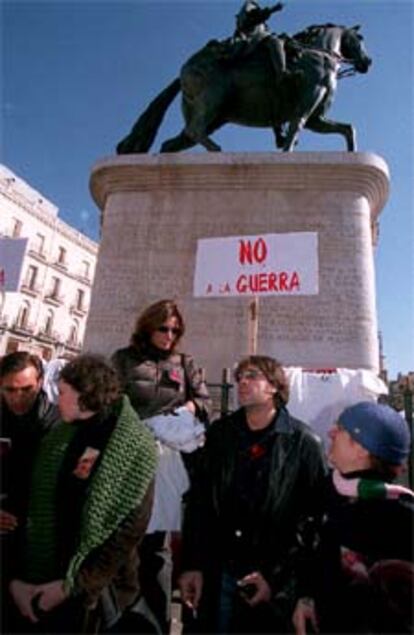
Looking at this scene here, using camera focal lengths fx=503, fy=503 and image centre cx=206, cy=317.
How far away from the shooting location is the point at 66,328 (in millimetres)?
46812

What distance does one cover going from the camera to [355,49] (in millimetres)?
7828

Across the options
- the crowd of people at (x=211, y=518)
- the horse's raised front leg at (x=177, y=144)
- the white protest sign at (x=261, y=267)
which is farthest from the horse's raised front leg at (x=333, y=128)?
the crowd of people at (x=211, y=518)

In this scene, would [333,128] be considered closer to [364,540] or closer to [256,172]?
[256,172]

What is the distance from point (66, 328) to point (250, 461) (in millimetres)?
46422

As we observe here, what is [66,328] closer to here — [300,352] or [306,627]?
[300,352]

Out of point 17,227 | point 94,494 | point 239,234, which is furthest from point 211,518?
point 17,227

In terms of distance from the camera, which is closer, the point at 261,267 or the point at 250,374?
the point at 250,374

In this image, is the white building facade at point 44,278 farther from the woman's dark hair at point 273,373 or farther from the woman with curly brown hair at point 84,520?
the woman with curly brown hair at point 84,520

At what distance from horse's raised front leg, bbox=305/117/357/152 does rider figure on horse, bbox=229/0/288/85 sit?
81cm

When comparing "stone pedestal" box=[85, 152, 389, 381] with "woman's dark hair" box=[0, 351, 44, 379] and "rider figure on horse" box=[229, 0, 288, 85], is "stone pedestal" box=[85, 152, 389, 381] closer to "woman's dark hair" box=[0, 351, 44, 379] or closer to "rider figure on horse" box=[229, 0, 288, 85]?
"rider figure on horse" box=[229, 0, 288, 85]

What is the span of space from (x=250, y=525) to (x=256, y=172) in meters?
5.33

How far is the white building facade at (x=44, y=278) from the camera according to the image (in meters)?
40.1

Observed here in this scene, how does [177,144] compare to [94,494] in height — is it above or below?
above

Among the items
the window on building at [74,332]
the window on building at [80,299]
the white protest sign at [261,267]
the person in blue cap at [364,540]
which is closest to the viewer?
the person in blue cap at [364,540]
